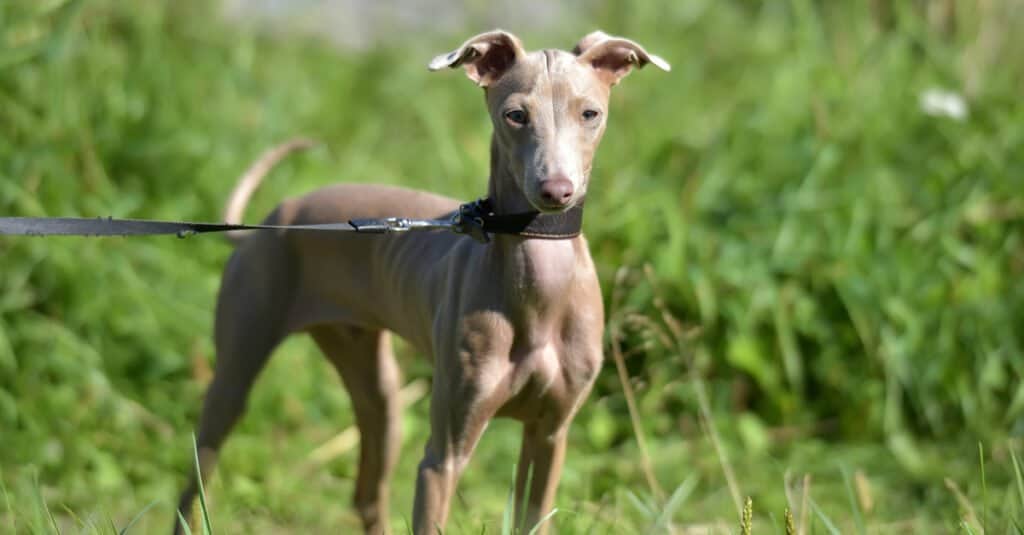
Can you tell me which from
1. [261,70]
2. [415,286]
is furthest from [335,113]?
[415,286]

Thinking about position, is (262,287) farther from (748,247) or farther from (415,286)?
(748,247)

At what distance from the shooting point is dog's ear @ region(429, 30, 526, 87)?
110 inches

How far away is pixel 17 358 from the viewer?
4.88 m

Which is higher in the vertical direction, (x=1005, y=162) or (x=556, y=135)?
(x=556, y=135)

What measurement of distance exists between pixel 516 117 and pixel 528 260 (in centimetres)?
35

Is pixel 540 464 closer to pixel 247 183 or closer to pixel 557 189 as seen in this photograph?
pixel 557 189

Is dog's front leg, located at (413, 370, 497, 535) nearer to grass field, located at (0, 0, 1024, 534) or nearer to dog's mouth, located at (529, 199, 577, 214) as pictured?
dog's mouth, located at (529, 199, 577, 214)

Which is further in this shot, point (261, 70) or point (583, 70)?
point (261, 70)

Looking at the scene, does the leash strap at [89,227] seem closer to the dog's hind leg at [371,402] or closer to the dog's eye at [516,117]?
the dog's eye at [516,117]

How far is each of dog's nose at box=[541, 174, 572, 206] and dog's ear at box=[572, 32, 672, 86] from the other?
390 millimetres

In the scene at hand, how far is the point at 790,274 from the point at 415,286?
100 inches

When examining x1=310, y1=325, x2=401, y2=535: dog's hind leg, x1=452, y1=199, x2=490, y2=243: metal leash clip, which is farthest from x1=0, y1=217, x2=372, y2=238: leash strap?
x1=310, y1=325, x2=401, y2=535: dog's hind leg

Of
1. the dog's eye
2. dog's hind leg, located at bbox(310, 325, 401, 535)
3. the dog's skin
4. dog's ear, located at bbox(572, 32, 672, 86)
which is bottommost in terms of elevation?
dog's hind leg, located at bbox(310, 325, 401, 535)

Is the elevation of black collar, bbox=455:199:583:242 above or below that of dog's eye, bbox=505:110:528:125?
below
